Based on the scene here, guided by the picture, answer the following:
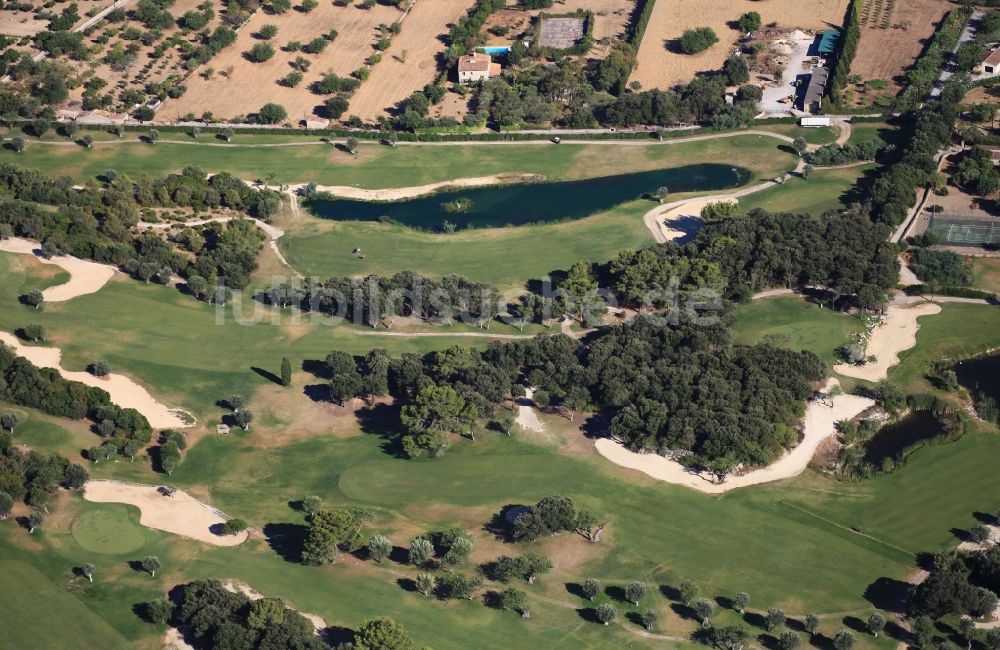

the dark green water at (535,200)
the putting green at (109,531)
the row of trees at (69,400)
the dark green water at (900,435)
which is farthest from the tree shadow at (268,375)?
the dark green water at (900,435)

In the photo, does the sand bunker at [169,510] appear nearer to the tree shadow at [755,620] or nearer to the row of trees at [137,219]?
the row of trees at [137,219]

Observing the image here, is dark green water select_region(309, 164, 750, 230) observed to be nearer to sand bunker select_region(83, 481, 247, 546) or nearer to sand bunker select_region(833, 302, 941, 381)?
sand bunker select_region(833, 302, 941, 381)

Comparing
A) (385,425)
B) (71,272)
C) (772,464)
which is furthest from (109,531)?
(772,464)

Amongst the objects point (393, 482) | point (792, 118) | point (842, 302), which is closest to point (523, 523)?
point (393, 482)

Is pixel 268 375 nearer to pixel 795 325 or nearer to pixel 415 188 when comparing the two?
pixel 415 188

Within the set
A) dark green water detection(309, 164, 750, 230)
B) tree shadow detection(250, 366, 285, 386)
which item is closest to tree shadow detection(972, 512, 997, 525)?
dark green water detection(309, 164, 750, 230)

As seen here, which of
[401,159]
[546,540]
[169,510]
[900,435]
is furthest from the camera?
[401,159]
